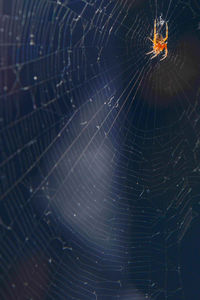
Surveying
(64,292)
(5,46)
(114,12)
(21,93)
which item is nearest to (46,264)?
(64,292)

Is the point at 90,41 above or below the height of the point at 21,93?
above

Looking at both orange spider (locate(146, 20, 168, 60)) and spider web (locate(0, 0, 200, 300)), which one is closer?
spider web (locate(0, 0, 200, 300))

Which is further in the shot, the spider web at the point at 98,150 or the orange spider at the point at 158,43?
the orange spider at the point at 158,43

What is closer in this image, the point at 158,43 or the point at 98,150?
the point at 98,150

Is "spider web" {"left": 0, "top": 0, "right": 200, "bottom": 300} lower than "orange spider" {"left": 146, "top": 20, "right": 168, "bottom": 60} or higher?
lower

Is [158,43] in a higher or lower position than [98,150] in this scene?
higher

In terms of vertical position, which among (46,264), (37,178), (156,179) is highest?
(37,178)

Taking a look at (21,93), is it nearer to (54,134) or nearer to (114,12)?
(54,134)

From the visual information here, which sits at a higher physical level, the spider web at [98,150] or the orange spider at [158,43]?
the orange spider at [158,43]
